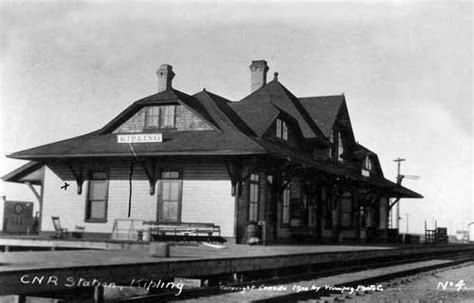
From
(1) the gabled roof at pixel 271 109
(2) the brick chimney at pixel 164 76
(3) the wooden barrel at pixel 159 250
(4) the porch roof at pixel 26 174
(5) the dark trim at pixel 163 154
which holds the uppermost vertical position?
(2) the brick chimney at pixel 164 76

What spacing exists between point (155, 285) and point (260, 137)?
1213cm

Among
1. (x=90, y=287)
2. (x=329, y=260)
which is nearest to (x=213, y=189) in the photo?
(x=329, y=260)

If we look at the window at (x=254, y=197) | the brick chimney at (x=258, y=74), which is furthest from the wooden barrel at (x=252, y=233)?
the brick chimney at (x=258, y=74)

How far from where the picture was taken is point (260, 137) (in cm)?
2150

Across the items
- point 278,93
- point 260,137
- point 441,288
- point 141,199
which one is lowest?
point 441,288

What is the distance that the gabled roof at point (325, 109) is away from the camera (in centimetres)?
2757

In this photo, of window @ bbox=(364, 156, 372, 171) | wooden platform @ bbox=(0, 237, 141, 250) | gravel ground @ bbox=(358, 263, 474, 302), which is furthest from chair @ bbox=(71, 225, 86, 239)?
window @ bbox=(364, 156, 372, 171)

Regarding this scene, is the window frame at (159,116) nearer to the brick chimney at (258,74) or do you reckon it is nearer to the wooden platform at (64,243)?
the wooden platform at (64,243)

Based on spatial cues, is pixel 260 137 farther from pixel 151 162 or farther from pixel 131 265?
pixel 131 265

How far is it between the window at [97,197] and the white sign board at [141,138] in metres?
1.82

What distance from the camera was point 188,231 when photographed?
18375 mm

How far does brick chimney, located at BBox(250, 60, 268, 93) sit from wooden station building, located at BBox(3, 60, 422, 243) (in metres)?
4.18

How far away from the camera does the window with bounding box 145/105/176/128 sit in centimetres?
2141

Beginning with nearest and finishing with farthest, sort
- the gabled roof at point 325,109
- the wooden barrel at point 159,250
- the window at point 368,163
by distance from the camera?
the wooden barrel at point 159,250, the gabled roof at point 325,109, the window at point 368,163
